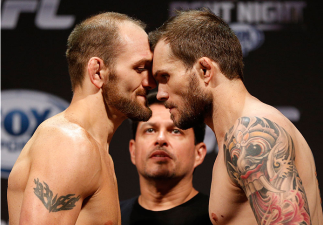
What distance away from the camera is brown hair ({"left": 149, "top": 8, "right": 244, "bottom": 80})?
1.60 meters

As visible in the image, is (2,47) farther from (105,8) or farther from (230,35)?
(230,35)

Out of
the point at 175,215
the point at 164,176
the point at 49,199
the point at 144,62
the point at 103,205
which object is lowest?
the point at 175,215

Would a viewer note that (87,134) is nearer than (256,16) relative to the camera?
Yes

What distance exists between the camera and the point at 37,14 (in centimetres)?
306

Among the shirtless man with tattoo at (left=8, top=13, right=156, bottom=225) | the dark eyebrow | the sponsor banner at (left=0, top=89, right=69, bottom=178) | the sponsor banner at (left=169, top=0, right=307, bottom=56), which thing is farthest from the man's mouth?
the sponsor banner at (left=169, top=0, right=307, bottom=56)

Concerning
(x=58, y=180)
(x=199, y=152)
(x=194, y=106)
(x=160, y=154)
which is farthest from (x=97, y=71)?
(x=199, y=152)

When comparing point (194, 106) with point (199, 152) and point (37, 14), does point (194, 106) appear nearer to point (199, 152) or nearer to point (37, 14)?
point (199, 152)

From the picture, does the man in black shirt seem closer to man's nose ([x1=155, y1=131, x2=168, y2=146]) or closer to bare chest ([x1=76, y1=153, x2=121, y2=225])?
man's nose ([x1=155, y1=131, x2=168, y2=146])

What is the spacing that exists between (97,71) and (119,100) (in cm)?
18

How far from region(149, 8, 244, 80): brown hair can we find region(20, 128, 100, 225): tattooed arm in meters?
0.64

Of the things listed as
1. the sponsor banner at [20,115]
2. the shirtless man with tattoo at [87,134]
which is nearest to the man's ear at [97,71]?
the shirtless man with tattoo at [87,134]

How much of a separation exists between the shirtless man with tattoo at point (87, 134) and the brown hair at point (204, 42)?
0.68ft

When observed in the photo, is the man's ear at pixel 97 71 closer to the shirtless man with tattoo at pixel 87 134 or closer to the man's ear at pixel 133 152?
the shirtless man with tattoo at pixel 87 134

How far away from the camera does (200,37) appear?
164 cm
